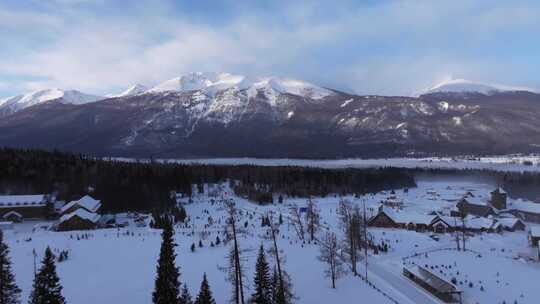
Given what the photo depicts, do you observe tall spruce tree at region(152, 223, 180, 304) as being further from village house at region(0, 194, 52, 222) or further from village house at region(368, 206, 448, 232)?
village house at region(0, 194, 52, 222)

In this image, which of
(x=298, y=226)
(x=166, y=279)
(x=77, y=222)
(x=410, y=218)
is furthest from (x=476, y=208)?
(x=166, y=279)

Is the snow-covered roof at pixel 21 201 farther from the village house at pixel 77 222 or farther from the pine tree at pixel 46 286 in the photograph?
Answer: the pine tree at pixel 46 286

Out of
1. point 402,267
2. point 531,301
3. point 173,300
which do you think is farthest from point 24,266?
point 531,301

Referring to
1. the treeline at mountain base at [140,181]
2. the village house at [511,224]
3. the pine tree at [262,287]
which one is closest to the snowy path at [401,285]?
the pine tree at [262,287]

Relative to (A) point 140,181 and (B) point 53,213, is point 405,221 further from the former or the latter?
(B) point 53,213

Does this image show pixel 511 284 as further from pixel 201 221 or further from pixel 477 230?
pixel 201 221

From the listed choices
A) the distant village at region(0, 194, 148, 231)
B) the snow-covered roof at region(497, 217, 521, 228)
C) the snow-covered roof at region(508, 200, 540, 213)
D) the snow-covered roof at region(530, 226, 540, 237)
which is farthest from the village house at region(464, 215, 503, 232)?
the distant village at region(0, 194, 148, 231)

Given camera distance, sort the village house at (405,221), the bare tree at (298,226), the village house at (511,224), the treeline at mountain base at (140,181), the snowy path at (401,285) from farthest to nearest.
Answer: the treeline at mountain base at (140,181), the village house at (511,224), the village house at (405,221), the bare tree at (298,226), the snowy path at (401,285)
